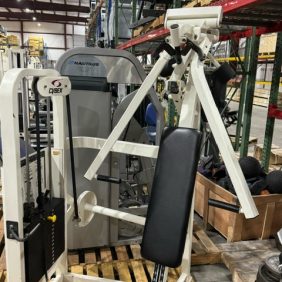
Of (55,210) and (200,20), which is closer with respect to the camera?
(200,20)

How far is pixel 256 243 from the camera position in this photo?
101 inches

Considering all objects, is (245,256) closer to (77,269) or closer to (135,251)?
(135,251)

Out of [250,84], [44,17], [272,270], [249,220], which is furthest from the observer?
[44,17]

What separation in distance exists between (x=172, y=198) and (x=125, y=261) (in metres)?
1.11

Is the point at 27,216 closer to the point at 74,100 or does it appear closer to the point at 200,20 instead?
the point at 74,100

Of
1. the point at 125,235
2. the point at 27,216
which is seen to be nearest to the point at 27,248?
the point at 27,216

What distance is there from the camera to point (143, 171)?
2.75 metres

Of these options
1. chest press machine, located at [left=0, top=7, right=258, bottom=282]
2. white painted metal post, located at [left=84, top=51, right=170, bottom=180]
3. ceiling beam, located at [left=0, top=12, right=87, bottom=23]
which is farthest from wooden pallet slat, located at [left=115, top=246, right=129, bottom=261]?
ceiling beam, located at [left=0, top=12, right=87, bottom=23]

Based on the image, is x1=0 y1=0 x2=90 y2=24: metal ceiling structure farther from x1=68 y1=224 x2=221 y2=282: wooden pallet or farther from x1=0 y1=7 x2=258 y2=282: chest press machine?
x1=0 y1=7 x2=258 y2=282: chest press machine

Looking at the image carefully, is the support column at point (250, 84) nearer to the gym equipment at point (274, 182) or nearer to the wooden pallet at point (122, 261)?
the gym equipment at point (274, 182)

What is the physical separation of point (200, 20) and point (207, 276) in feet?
6.06

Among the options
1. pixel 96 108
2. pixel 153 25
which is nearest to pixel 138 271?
pixel 96 108

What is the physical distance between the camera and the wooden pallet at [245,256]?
2121mm

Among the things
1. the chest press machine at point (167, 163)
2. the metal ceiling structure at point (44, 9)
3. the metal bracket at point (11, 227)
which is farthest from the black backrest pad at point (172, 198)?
the metal ceiling structure at point (44, 9)
